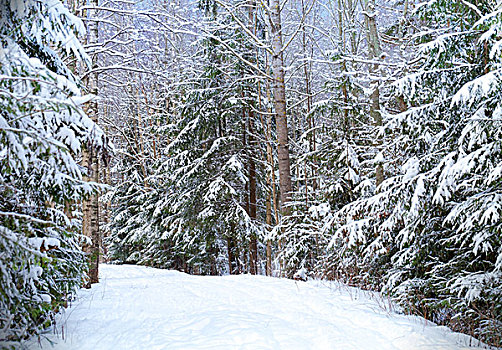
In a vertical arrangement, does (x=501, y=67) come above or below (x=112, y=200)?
above

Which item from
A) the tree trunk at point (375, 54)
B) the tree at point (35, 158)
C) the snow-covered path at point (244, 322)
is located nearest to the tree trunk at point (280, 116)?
the tree trunk at point (375, 54)

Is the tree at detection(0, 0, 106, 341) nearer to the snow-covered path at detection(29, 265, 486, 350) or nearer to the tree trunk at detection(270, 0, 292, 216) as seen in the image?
the snow-covered path at detection(29, 265, 486, 350)

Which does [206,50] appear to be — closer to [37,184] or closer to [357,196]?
[357,196]

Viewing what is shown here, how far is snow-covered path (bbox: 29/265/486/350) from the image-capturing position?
145 inches

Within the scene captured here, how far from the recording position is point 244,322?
168 inches

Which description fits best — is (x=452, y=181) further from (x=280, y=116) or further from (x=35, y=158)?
(x=280, y=116)

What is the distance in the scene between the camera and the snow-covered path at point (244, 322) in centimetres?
368

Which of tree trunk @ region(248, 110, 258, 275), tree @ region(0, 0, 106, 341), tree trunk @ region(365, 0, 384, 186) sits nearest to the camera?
tree @ region(0, 0, 106, 341)

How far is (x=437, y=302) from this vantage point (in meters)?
4.78

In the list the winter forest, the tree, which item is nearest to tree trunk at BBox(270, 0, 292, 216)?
the winter forest

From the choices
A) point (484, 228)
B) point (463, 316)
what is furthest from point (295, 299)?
point (484, 228)

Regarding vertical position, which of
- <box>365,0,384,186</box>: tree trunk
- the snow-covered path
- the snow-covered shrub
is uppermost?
<box>365,0,384,186</box>: tree trunk

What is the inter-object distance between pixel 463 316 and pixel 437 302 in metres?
0.33

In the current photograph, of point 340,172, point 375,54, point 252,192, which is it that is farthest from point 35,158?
point 252,192
